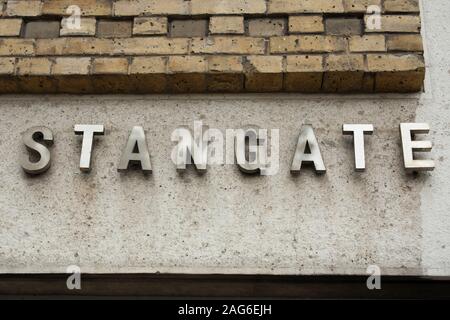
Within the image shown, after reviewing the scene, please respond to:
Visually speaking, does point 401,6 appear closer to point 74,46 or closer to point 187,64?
point 187,64

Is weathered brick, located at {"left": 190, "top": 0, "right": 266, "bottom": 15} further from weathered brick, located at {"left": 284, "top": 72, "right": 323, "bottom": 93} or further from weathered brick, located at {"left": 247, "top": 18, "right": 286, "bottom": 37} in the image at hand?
weathered brick, located at {"left": 284, "top": 72, "right": 323, "bottom": 93}

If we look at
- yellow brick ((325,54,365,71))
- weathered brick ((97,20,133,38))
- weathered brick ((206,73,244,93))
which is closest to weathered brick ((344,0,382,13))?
yellow brick ((325,54,365,71))

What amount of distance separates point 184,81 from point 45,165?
2.57ft

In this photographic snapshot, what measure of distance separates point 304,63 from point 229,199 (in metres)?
0.77

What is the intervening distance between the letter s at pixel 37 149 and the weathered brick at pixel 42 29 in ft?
1.78

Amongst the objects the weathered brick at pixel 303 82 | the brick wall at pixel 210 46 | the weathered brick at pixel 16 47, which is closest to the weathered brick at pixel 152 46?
the brick wall at pixel 210 46

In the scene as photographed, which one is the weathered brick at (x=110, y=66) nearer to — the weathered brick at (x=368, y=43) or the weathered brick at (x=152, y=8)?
the weathered brick at (x=152, y=8)

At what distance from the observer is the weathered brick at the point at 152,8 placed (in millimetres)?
4184

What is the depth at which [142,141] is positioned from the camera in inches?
153

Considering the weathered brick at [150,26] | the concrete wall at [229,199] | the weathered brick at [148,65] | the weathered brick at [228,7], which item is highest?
the weathered brick at [228,7]

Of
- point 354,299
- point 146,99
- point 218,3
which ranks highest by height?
point 218,3

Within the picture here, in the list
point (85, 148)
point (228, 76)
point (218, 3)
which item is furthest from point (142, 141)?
point (218, 3)

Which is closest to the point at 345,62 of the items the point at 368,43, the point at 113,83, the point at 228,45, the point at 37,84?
the point at 368,43

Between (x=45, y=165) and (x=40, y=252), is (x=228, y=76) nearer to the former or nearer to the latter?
(x=45, y=165)
